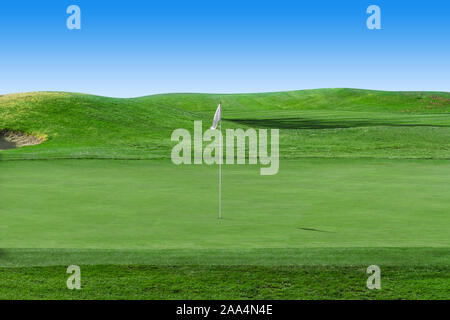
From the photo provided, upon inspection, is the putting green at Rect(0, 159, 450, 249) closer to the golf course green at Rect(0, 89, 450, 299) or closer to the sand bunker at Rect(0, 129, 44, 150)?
the golf course green at Rect(0, 89, 450, 299)

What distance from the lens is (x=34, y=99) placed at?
181 feet

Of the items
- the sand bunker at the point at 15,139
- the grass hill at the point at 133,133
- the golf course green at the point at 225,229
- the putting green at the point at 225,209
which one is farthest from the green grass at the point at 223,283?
the sand bunker at the point at 15,139

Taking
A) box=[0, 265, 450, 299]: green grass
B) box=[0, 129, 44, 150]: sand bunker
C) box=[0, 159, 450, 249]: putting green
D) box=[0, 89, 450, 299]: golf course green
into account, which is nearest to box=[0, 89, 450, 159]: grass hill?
box=[0, 129, 44, 150]: sand bunker

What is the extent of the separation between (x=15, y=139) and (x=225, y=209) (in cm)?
3484

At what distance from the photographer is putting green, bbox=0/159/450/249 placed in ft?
36.4

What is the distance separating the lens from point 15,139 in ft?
148

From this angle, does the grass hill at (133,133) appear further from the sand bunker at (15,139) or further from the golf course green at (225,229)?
the golf course green at (225,229)

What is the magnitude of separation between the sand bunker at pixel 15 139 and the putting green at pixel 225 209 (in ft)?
69.1

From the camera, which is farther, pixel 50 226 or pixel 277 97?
pixel 277 97

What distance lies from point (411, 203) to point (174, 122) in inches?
1582

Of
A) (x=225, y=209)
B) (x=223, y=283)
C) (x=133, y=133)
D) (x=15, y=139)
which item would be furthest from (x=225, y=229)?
(x=15, y=139)

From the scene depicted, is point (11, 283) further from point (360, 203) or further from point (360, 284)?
point (360, 203)

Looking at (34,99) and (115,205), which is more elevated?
(34,99)

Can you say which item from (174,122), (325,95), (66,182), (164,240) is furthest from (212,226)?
(325,95)
